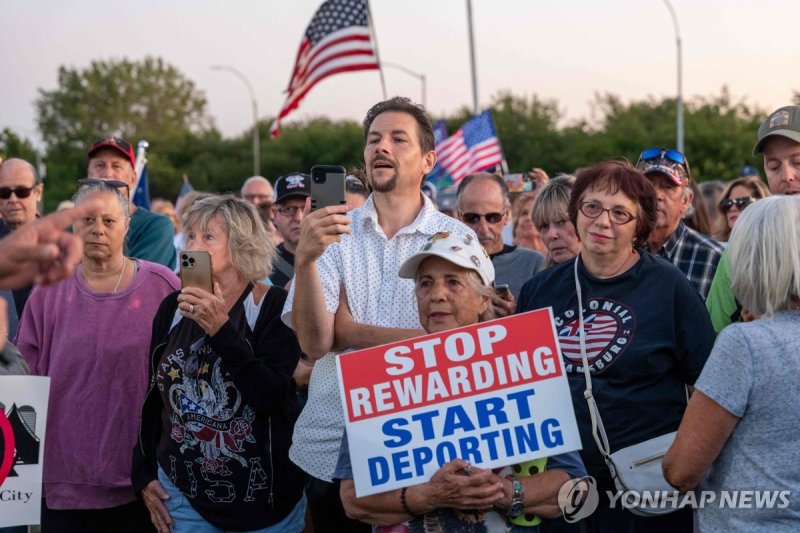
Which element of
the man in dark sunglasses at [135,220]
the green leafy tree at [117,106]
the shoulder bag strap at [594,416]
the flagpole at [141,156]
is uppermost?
the green leafy tree at [117,106]

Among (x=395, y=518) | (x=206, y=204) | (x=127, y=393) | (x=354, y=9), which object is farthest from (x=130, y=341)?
(x=354, y=9)

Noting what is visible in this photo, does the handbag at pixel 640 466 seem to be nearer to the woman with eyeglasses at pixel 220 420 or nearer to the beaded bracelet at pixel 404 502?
the beaded bracelet at pixel 404 502

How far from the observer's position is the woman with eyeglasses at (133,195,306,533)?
14.1 feet

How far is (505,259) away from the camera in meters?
6.03

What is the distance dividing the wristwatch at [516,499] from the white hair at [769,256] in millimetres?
970

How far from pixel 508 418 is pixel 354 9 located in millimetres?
9639

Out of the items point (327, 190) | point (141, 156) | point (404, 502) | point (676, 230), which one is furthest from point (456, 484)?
point (141, 156)

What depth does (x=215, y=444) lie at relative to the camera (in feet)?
14.4

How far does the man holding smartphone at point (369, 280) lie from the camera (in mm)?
4102

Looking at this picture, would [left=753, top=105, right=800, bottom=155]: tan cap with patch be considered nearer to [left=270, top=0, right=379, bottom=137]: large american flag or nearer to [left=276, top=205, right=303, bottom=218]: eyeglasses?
[left=276, top=205, right=303, bottom=218]: eyeglasses

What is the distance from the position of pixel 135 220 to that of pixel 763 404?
463 centimetres

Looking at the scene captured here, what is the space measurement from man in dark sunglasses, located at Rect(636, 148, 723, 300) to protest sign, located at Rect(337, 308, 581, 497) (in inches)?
81.9

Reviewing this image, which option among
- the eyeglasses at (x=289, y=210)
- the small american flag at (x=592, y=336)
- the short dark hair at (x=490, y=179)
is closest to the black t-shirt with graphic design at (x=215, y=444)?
the small american flag at (x=592, y=336)

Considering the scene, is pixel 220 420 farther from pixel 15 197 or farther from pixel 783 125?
pixel 15 197
